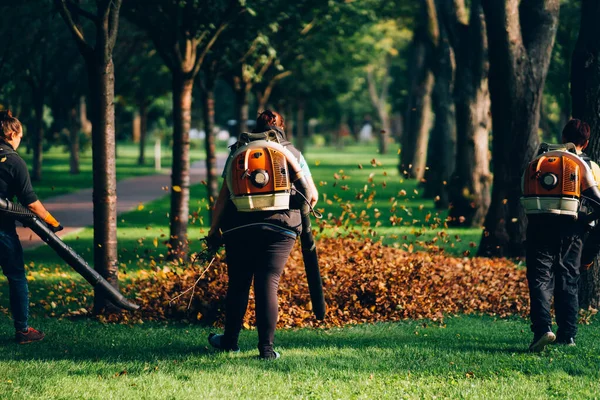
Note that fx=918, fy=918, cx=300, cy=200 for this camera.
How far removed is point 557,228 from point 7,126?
4391 millimetres

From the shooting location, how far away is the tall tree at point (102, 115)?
8.61 metres

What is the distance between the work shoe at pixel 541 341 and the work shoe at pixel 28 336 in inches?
158

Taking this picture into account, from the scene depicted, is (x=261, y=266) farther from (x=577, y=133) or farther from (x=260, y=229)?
(x=577, y=133)

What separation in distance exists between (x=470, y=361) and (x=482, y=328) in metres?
1.57

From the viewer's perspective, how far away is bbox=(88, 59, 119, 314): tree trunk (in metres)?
8.63

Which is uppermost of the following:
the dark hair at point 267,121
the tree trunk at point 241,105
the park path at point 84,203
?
the tree trunk at point 241,105

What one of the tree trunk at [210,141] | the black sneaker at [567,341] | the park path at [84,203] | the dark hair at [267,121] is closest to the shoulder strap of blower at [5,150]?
the dark hair at [267,121]

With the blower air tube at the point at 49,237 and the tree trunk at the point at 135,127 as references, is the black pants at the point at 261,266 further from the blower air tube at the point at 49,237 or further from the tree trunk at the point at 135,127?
the tree trunk at the point at 135,127

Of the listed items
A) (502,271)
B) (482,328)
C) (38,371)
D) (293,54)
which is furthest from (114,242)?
(293,54)

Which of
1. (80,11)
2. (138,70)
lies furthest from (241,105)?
(138,70)

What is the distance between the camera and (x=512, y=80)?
41.5 feet

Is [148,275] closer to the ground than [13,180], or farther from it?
closer to the ground

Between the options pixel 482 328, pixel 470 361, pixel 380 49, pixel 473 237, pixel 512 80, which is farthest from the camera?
pixel 380 49

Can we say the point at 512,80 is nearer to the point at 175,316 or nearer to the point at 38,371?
the point at 175,316
